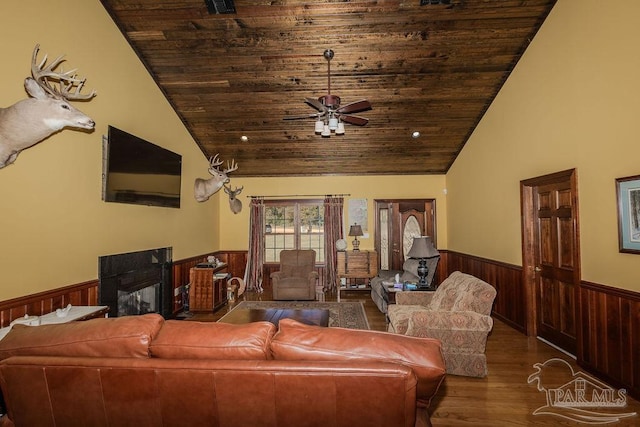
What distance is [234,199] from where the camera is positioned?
7.48 meters

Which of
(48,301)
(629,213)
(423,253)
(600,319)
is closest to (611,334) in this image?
(600,319)

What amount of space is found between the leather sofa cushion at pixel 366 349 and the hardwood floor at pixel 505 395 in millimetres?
1398

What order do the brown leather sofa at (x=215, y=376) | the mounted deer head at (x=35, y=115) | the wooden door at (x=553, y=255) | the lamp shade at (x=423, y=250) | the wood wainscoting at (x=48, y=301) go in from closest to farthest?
1. the brown leather sofa at (x=215, y=376)
2. the mounted deer head at (x=35, y=115)
3. the wood wainscoting at (x=48, y=301)
4. the wooden door at (x=553, y=255)
5. the lamp shade at (x=423, y=250)

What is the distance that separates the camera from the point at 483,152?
224 inches

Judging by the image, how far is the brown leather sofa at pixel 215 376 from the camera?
1430 mm

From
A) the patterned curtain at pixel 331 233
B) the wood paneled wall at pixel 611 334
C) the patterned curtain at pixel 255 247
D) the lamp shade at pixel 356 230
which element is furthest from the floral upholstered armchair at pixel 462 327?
A: the patterned curtain at pixel 255 247

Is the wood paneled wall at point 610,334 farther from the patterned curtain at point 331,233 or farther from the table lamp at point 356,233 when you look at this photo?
the patterned curtain at point 331,233

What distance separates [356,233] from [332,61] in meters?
3.77

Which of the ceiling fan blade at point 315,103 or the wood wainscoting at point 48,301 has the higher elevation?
the ceiling fan blade at point 315,103

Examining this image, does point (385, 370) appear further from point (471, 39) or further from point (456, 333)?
point (471, 39)

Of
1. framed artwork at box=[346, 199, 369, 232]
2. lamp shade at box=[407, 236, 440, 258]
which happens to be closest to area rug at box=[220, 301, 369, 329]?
lamp shade at box=[407, 236, 440, 258]

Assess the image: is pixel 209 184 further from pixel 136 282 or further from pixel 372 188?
pixel 372 188

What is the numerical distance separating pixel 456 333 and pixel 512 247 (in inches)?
91.4

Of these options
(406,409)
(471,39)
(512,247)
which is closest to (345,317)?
(512,247)
